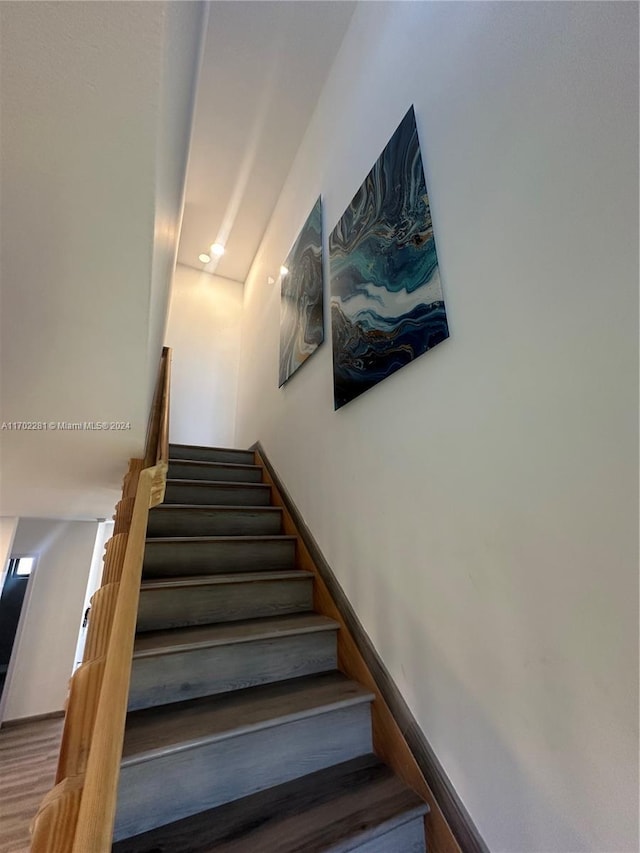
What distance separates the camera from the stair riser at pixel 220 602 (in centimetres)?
169

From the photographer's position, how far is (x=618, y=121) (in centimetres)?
87

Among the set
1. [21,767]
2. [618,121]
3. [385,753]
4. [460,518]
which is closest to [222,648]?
[385,753]

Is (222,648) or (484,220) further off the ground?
(484,220)

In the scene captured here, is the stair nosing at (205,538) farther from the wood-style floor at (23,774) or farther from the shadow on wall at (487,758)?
the wood-style floor at (23,774)

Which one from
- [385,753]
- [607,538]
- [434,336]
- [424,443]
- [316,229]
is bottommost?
[385,753]

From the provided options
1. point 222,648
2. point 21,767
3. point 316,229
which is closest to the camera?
point 222,648

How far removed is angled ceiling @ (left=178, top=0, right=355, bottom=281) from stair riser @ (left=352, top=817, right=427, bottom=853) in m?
4.42

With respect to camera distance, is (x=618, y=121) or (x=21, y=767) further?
(x=21, y=767)

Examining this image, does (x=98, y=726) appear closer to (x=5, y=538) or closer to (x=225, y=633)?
(x=225, y=633)

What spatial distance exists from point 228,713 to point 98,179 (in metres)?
1.75

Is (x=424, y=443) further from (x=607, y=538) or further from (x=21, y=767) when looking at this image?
(x=21, y=767)

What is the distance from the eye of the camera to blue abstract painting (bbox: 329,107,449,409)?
1.47 m

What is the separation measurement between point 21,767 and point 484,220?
6.03 meters

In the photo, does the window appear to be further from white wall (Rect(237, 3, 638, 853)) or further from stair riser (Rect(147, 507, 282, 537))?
white wall (Rect(237, 3, 638, 853))
